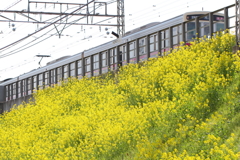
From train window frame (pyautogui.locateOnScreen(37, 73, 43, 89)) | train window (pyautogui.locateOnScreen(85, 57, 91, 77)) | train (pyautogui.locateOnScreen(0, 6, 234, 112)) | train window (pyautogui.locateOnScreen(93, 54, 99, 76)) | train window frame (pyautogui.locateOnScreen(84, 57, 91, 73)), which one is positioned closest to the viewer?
train (pyautogui.locateOnScreen(0, 6, 234, 112))

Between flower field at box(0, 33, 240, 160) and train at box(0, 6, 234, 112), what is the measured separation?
986 mm

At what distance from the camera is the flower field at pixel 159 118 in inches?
373

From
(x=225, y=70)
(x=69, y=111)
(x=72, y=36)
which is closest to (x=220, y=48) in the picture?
(x=225, y=70)

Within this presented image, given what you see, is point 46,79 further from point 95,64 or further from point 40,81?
point 95,64

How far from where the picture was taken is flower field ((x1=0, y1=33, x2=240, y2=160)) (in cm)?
947

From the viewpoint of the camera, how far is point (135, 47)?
20766 millimetres

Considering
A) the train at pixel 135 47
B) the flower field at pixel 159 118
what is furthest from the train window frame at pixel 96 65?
the flower field at pixel 159 118

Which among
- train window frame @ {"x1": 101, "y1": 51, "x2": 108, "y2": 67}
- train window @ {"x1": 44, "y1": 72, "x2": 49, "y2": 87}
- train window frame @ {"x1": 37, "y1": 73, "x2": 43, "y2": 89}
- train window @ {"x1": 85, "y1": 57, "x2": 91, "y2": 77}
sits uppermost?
train window frame @ {"x1": 101, "y1": 51, "x2": 108, "y2": 67}

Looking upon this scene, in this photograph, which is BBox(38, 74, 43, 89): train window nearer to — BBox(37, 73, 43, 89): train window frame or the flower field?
BBox(37, 73, 43, 89): train window frame

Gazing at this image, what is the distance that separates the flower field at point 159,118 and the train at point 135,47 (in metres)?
0.99

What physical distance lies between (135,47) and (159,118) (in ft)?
32.6

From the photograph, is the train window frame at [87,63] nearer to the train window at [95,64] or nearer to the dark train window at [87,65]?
the dark train window at [87,65]

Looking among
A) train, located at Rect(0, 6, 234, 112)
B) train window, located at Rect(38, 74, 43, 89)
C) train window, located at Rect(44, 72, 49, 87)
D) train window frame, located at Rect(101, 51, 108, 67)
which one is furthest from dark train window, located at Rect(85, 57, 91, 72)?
train window, located at Rect(38, 74, 43, 89)

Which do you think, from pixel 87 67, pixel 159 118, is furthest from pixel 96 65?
pixel 159 118
